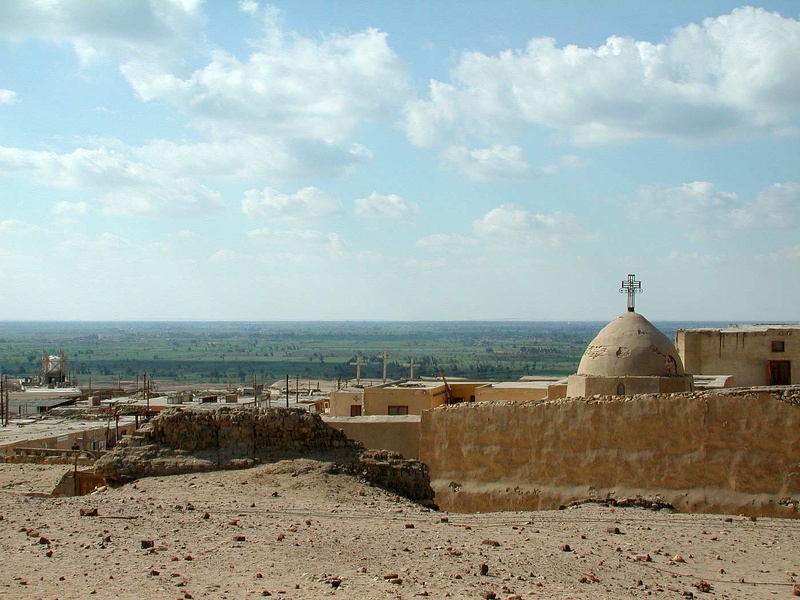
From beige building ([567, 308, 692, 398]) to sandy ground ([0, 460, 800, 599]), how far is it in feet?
13.1

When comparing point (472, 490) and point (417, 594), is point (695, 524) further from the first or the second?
point (417, 594)

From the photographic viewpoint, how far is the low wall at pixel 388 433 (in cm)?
1556

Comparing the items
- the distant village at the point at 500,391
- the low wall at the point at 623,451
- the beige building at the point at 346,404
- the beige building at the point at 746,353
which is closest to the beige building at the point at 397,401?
the distant village at the point at 500,391

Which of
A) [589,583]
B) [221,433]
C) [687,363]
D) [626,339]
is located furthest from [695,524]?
[687,363]

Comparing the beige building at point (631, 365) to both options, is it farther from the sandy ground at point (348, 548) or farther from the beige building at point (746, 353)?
the beige building at point (746, 353)

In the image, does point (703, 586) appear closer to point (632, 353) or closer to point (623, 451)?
point (623, 451)

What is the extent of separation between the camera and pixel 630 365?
16156 millimetres

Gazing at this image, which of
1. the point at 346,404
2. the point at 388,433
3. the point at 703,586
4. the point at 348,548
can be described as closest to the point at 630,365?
the point at 388,433

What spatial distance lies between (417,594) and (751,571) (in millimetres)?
3765

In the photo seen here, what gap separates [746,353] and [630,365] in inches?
430

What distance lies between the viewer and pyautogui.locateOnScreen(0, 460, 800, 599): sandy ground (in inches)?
296

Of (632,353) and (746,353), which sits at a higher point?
(632,353)

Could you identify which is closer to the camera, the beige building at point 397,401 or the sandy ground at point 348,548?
the sandy ground at point 348,548

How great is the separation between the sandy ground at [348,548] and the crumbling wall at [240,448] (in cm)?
60
